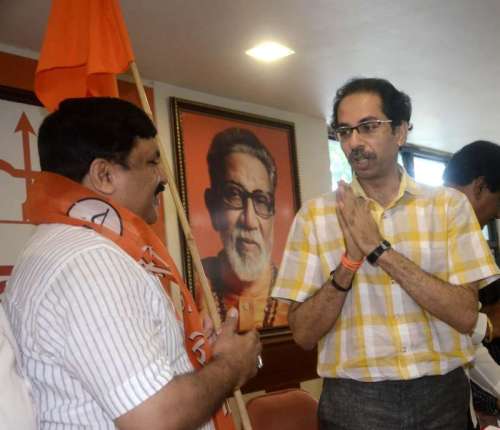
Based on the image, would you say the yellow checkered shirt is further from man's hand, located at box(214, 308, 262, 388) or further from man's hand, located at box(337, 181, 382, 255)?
man's hand, located at box(214, 308, 262, 388)

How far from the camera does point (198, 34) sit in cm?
289

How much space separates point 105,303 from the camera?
3.18 ft

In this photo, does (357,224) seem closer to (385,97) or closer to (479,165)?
(385,97)

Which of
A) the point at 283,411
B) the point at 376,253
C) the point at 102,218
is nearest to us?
the point at 102,218

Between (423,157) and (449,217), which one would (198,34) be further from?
(423,157)

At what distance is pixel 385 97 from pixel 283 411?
1135 millimetres

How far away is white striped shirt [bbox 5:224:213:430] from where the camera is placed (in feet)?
3.11

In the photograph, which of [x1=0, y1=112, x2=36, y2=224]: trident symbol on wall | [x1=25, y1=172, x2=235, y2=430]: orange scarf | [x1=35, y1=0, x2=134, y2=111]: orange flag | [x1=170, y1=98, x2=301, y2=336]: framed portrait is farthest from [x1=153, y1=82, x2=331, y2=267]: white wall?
[x1=25, y1=172, x2=235, y2=430]: orange scarf

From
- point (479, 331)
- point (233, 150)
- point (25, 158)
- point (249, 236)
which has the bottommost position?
point (479, 331)

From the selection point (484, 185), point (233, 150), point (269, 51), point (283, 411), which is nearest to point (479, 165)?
point (484, 185)

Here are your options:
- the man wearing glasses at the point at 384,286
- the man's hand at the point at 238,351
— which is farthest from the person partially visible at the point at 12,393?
the man wearing glasses at the point at 384,286

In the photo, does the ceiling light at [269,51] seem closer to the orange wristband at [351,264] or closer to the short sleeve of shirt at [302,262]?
the short sleeve of shirt at [302,262]

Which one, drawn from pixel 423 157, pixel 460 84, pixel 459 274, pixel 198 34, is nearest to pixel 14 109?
pixel 198 34

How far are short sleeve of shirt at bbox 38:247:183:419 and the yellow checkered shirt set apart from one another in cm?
66
